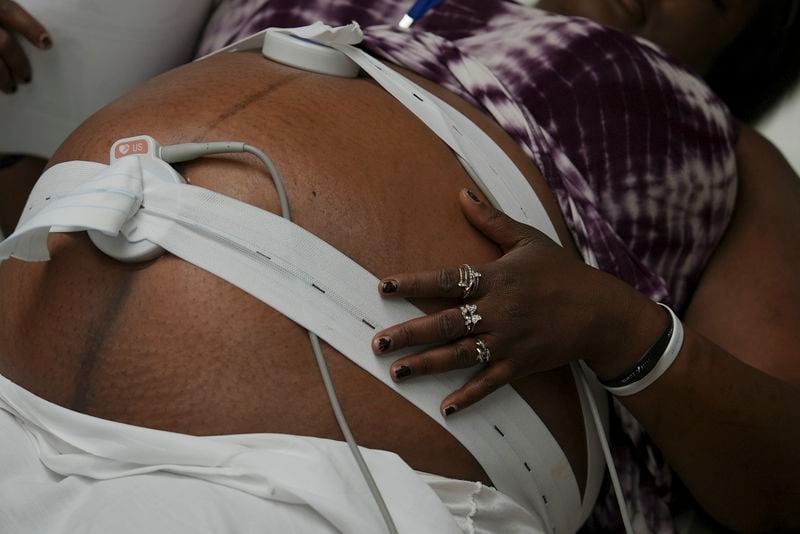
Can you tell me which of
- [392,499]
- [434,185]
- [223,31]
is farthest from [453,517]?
[223,31]

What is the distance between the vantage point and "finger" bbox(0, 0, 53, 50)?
938mm

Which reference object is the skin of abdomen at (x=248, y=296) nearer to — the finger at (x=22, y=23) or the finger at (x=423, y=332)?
the finger at (x=423, y=332)

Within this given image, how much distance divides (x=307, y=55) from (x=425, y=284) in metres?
0.30

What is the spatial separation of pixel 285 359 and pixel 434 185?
219mm

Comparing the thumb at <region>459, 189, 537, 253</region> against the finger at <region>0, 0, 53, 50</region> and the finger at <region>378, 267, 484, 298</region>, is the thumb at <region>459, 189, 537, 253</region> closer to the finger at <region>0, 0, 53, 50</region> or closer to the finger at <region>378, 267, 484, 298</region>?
the finger at <region>378, 267, 484, 298</region>

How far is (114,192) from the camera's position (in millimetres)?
587

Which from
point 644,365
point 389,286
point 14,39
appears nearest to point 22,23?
point 14,39

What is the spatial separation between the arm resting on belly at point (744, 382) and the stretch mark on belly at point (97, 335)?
44 centimetres

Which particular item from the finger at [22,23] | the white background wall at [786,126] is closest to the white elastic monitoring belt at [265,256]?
the finger at [22,23]

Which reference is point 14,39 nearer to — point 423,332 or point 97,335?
point 97,335

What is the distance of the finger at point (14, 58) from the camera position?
3.09 feet

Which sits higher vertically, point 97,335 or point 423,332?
point 423,332

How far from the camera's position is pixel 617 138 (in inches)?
35.3

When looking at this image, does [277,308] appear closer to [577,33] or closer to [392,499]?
[392,499]
